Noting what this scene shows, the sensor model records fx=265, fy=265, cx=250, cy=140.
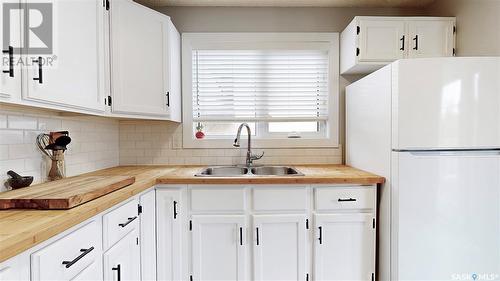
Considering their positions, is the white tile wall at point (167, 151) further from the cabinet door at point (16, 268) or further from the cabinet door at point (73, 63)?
the cabinet door at point (16, 268)

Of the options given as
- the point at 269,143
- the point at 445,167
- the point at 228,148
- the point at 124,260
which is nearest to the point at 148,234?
the point at 124,260

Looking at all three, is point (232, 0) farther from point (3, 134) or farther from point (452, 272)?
point (452, 272)

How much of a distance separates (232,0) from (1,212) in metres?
2.13

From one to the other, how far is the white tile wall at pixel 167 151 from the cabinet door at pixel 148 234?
708 millimetres

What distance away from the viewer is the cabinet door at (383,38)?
204 centimetres

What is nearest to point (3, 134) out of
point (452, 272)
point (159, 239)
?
point (159, 239)

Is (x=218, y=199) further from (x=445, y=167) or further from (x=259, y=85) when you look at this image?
(x=445, y=167)

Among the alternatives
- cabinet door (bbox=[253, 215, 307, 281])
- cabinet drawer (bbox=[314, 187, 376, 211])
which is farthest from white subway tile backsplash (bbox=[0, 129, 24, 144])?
cabinet drawer (bbox=[314, 187, 376, 211])

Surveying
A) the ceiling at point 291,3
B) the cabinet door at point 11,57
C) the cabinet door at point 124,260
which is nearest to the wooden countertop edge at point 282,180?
the cabinet door at point 124,260

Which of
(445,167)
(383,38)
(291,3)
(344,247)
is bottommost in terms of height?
(344,247)

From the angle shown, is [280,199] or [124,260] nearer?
[124,260]

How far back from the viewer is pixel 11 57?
1.03 metres

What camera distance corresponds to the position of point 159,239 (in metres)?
1.77

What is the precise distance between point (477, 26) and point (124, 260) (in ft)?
8.93
